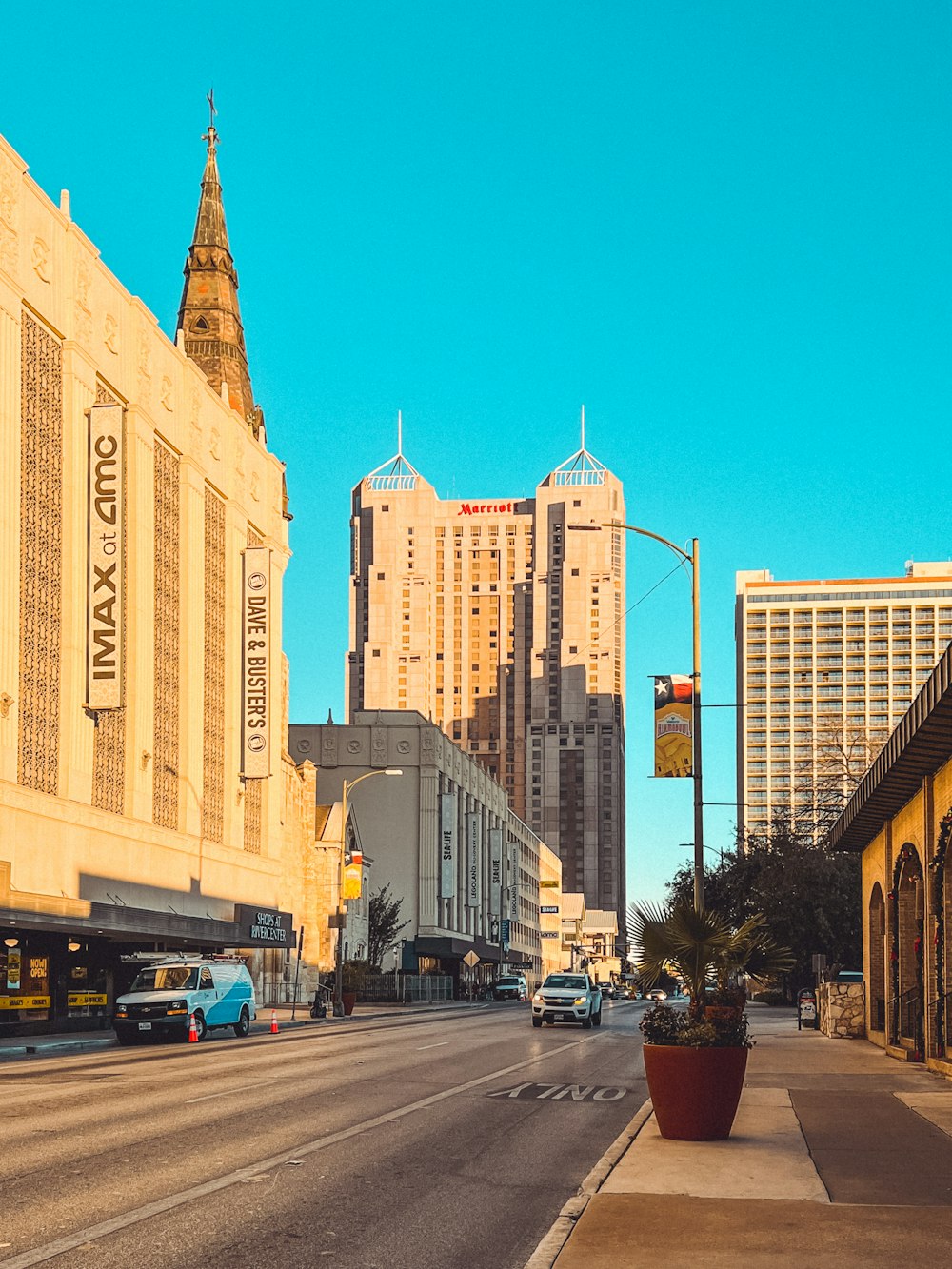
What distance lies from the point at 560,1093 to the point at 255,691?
44.7m

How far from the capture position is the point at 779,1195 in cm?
1161

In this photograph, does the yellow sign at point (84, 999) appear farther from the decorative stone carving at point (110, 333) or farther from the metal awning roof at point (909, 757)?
the metal awning roof at point (909, 757)

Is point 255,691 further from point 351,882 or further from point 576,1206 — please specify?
point 576,1206

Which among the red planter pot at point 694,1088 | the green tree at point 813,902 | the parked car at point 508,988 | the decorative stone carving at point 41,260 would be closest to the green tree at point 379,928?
the parked car at point 508,988

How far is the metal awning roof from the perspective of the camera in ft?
66.9

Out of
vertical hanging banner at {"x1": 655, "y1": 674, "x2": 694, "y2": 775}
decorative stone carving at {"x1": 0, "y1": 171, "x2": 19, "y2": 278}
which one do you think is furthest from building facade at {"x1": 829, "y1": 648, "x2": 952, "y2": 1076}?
decorative stone carving at {"x1": 0, "y1": 171, "x2": 19, "y2": 278}

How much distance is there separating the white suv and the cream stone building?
1126 centimetres

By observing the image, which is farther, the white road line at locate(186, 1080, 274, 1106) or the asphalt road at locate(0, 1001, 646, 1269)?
the white road line at locate(186, 1080, 274, 1106)

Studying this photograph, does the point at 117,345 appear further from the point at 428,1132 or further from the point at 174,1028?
the point at 428,1132

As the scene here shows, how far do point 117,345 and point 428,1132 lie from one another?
133 ft

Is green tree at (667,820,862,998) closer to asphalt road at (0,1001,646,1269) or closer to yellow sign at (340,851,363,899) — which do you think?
yellow sign at (340,851,363,899)

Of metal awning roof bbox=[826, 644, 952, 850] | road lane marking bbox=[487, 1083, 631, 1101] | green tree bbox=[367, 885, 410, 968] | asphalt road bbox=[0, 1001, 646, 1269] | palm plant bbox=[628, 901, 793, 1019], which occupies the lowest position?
green tree bbox=[367, 885, 410, 968]

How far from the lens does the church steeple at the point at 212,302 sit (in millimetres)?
81938

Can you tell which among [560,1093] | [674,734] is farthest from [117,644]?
[560,1093]
